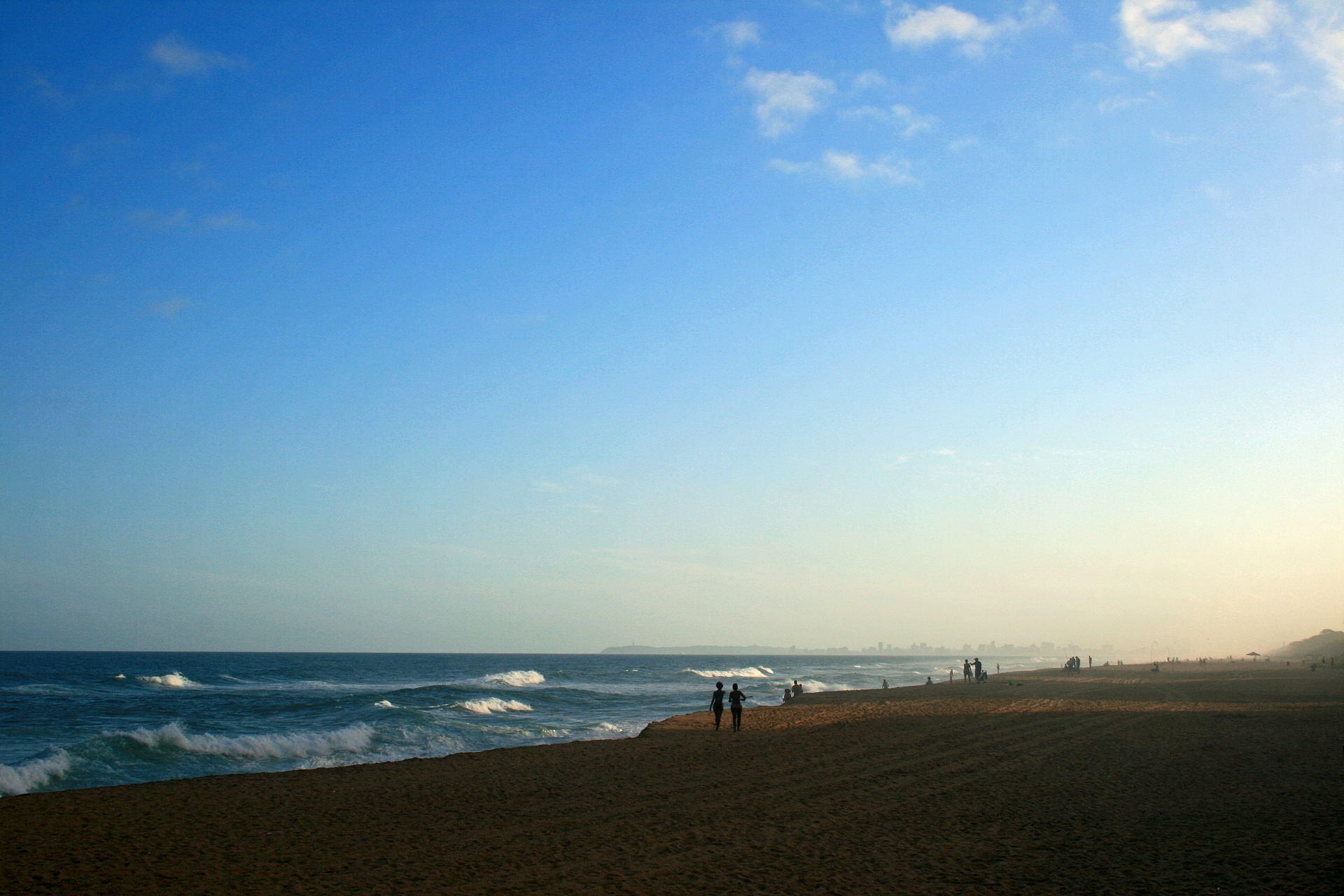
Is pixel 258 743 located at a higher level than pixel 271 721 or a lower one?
higher

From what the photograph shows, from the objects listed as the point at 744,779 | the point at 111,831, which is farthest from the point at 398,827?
the point at 744,779

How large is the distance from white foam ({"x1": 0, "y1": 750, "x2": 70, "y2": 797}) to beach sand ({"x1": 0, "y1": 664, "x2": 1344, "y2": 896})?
515 centimetres

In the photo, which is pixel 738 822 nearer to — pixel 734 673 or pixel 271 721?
pixel 271 721

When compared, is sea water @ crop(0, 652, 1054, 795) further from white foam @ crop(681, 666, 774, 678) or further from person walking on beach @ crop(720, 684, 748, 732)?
white foam @ crop(681, 666, 774, 678)

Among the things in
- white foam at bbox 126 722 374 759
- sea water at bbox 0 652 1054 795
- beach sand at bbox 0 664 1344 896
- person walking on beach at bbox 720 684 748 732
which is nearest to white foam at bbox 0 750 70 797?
sea water at bbox 0 652 1054 795

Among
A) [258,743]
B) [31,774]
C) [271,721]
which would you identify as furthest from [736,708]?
[271,721]

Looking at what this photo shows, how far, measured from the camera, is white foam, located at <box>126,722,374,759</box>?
21.1 meters

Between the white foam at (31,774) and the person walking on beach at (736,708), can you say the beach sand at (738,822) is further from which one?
the white foam at (31,774)

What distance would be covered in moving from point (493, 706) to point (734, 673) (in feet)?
195

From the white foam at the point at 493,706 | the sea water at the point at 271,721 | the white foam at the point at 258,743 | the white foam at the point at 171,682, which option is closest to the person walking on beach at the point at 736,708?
the sea water at the point at 271,721

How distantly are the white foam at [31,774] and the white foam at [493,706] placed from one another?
1738cm

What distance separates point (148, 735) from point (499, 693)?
78.4 feet

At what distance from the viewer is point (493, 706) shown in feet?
123

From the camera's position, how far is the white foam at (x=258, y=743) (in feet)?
69.3
